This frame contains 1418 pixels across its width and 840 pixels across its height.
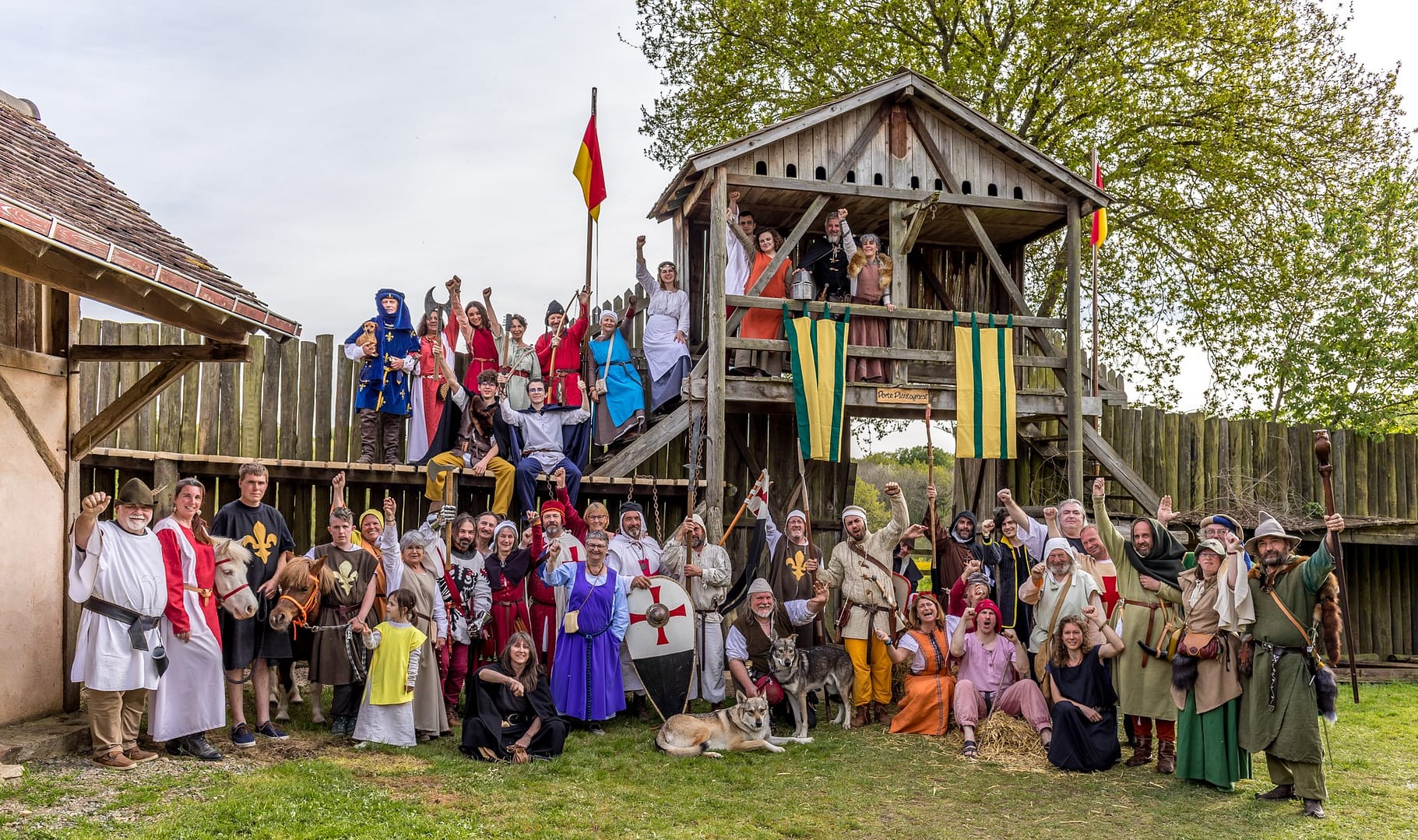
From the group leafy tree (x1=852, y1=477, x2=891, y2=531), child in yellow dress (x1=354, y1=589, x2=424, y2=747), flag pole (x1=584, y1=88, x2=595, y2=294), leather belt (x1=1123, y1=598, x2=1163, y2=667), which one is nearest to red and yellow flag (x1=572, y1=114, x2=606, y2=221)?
flag pole (x1=584, y1=88, x2=595, y2=294)

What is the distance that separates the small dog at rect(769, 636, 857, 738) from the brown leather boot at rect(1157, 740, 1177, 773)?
239 centimetres

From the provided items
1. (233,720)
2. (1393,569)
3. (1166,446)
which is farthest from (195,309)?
(1393,569)

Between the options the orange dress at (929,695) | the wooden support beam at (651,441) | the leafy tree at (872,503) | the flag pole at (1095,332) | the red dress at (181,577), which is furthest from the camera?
the leafy tree at (872,503)

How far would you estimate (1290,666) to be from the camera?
683 centimetres

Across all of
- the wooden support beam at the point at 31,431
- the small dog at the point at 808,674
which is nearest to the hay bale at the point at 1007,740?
the small dog at the point at 808,674

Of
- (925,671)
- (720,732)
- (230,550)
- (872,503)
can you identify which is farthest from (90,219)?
(872,503)

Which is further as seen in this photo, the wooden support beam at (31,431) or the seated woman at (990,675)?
the seated woman at (990,675)

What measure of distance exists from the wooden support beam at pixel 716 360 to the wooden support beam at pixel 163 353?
14.6 feet

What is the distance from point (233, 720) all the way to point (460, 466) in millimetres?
3453

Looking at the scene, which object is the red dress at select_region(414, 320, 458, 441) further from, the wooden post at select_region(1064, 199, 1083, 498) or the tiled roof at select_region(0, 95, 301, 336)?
the wooden post at select_region(1064, 199, 1083, 498)

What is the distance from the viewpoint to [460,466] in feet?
34.3

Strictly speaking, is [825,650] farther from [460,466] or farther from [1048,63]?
[1048,63]

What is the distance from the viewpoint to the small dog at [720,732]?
25.9 feet

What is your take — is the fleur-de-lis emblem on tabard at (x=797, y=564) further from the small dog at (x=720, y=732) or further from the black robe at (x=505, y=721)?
the black robe at (x=505, y=721)
